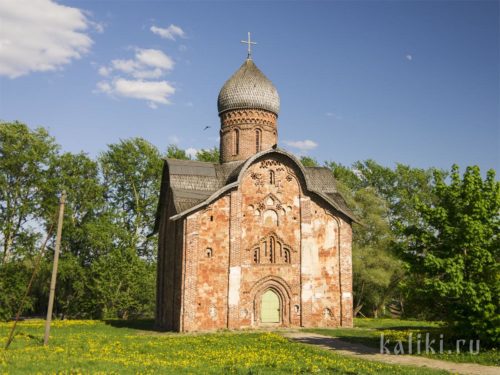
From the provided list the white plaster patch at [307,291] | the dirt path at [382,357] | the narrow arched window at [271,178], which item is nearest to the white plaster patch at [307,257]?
the white plaster patch at [307,291]

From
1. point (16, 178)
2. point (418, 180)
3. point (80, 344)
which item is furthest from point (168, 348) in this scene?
point (418, 180)

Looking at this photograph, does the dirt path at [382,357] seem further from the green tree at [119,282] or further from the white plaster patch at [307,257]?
the green tree at [119,282]

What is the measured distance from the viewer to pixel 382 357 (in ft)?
45.0

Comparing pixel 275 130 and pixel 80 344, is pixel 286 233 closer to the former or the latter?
pixel 275 130

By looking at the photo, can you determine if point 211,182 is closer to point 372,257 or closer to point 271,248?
point 271,248

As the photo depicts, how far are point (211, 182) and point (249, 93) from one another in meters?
5.81

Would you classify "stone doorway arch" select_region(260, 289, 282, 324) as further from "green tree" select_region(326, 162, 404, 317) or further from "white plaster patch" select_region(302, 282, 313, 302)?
"green tree" select_region(326, 162, 404, 317)

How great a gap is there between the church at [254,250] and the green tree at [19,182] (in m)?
11.8

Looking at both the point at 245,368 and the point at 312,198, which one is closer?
the point at 245,368

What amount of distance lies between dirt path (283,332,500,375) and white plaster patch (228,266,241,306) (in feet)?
10.6

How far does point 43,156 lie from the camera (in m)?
32.2

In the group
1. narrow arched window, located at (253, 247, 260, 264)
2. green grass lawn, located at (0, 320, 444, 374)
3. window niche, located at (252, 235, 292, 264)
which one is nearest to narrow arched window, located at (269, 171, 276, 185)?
window niche, located at (252, 235, 292, 264)

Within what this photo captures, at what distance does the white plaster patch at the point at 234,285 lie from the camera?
21.6 meters

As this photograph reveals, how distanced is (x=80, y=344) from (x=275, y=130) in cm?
1628
